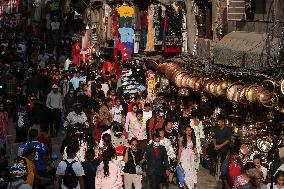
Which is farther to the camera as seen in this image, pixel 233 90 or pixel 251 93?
pixel 233 90

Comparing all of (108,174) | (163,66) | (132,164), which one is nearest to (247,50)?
(132,164)

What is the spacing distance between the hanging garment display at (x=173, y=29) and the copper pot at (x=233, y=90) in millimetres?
7545

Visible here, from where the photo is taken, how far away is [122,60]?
25.8 metres

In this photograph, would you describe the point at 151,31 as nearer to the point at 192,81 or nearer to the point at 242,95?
the point at 192,81

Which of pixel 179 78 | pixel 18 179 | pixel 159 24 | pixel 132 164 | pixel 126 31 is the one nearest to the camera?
pixel 18 179

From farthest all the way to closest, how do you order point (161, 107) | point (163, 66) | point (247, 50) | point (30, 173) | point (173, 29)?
1. point (173, 29)
2. point (163, 66)
3. point (161, 107)
4. point (247, 50)
5. point (30, 173)

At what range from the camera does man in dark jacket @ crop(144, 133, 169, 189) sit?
12.1 meters

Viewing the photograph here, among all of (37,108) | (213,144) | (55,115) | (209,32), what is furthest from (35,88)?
(213,144)

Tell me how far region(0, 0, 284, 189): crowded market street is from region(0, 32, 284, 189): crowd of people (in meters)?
0.03

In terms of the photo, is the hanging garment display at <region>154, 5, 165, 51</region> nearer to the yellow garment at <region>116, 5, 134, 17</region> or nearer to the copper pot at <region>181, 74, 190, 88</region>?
the yellow garment at <region>116, 5, 134, 17</region>

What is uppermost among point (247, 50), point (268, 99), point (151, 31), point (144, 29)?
point (144, 29)

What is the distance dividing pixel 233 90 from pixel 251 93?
0.91 m

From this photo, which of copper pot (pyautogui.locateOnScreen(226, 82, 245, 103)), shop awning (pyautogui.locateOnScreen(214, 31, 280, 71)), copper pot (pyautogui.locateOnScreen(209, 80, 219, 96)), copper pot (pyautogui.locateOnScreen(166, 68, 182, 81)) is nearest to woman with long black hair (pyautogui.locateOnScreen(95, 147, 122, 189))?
copper pot (pyautogui.locateOnScreen(226, 82, 245, 103))

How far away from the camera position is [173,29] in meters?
22.9
